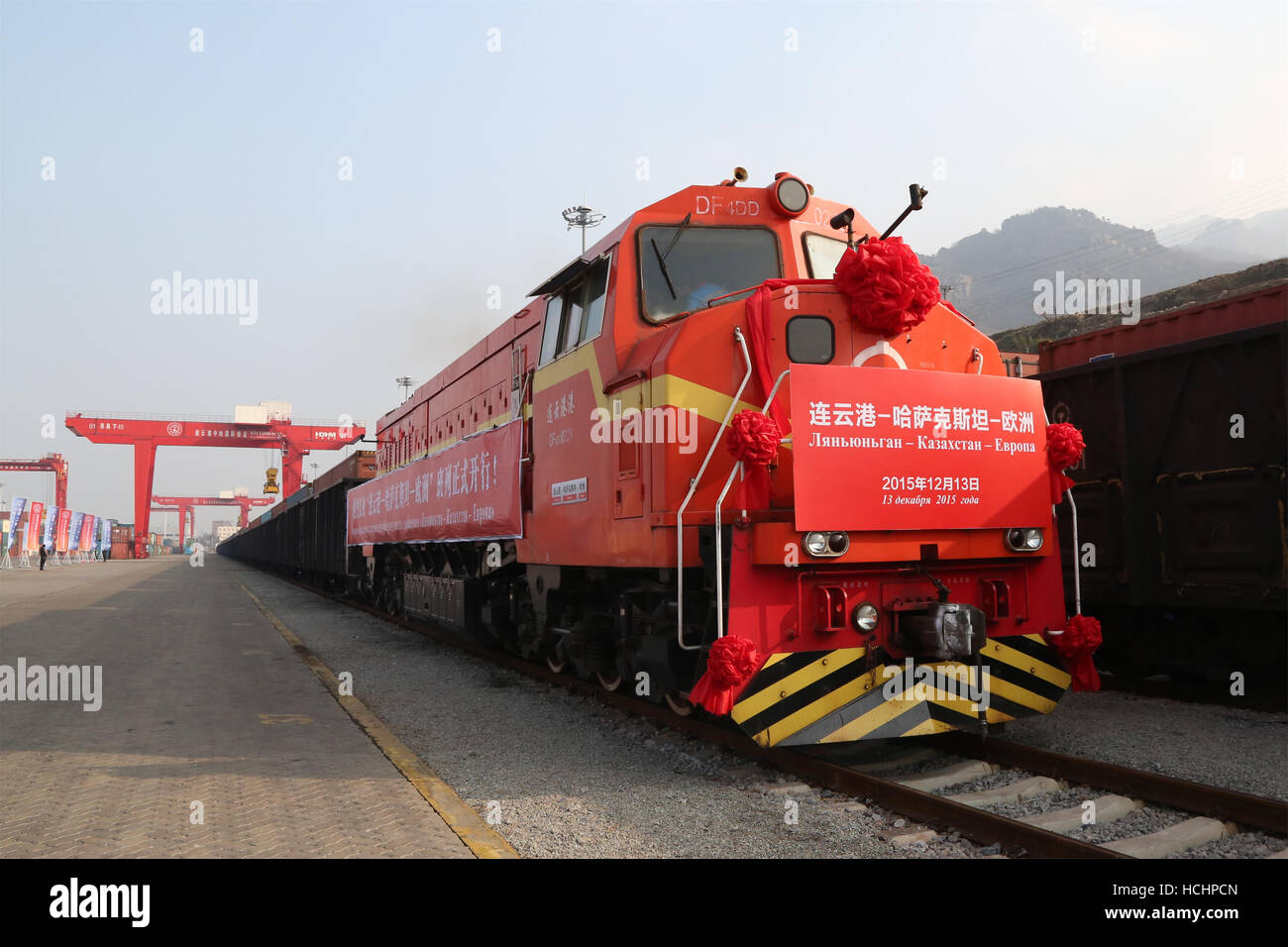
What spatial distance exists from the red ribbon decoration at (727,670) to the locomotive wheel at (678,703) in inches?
57.0

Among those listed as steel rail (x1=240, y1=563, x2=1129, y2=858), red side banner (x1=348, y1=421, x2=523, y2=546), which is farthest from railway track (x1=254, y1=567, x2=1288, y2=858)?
red side banner (x1=348, y1=421, x2=523, y2=546)

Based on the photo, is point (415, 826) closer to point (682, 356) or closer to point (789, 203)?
point (682, 356)

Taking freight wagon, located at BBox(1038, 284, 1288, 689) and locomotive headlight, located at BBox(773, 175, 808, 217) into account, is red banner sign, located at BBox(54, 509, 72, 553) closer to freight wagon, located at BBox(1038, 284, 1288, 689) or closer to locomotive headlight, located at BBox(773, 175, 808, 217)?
locomotive headlight, located at BBox(773, 175, 808, 217)

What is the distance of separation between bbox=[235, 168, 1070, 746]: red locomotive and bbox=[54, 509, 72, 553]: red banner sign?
58087 millimetres

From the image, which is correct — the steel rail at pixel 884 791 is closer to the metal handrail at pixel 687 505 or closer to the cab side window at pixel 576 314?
the metal handrail at pixel 687 505

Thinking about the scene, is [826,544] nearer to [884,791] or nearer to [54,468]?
[884,791]

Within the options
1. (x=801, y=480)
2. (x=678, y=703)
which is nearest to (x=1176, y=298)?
(x=678, y=703)

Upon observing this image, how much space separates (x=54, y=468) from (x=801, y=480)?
305 feet

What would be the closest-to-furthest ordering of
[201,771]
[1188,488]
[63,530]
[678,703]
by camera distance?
1. [201,771]
2. [678,703]
3. [1188,488]
4. [63,530]

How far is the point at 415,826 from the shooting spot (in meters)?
4.48

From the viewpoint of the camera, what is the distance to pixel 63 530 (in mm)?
55344

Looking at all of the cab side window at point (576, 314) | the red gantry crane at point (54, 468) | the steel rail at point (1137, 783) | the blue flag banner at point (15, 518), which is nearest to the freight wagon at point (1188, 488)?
the steel rail at point (1137, 783)

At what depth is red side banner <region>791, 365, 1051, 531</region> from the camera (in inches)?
202
